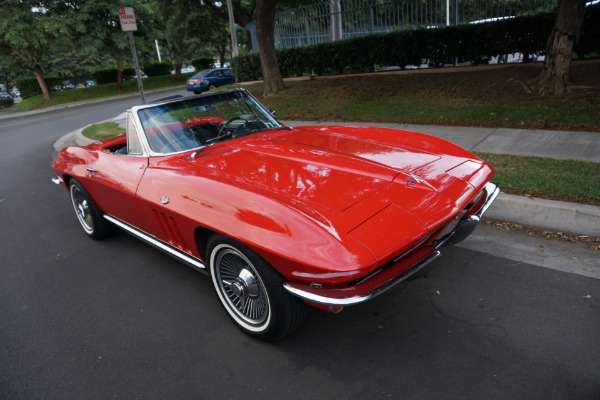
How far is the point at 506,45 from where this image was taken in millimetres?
9977

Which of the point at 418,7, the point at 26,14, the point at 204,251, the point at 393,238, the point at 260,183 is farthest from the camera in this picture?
the point at 26,14

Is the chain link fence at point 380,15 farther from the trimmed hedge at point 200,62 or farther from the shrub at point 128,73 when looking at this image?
the trimmed hedge at point 200,62

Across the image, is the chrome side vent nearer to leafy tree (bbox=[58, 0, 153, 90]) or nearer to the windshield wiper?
the windshield wiper

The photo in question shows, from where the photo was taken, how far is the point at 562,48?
7.45 metres

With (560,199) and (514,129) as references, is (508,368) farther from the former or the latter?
(514,129)

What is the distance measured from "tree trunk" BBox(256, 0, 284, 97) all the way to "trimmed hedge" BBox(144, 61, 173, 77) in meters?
30.1

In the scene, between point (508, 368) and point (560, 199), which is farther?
point (560, 199)

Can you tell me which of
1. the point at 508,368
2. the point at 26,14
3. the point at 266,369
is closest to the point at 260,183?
the point at 266,369

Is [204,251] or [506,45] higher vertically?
[506,45]

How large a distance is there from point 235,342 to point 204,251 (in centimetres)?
65

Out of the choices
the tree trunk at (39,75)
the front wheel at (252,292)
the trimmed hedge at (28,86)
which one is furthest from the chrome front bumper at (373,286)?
the trimmed hedge at (28,86)

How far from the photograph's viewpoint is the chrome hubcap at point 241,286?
2.59 metres

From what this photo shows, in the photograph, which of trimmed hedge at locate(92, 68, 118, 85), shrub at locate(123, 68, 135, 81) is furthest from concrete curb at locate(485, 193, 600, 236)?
shrub at locate(123, 68, 135, 81)

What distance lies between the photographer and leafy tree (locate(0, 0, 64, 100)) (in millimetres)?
23641
